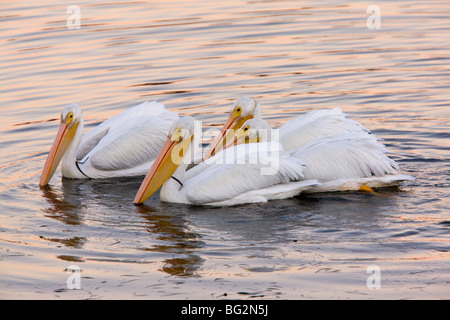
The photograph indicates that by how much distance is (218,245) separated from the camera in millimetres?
5574

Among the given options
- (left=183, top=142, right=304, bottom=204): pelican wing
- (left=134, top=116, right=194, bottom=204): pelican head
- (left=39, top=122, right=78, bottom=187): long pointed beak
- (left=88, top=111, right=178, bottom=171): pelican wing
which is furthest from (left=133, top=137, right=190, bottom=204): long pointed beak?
(left=39, top=122, right=78, bottom=187): long pointed beak

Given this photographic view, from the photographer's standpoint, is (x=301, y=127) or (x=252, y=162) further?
(x=301, y=127)

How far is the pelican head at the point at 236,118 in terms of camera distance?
24.3 feet

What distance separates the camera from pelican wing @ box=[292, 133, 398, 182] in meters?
6.64

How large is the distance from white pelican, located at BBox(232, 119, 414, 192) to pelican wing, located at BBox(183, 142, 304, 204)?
0.17 meters

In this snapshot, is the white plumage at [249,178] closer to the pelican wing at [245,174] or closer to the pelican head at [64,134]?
the pelican wing at [245,174]

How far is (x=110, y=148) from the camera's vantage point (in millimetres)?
7449

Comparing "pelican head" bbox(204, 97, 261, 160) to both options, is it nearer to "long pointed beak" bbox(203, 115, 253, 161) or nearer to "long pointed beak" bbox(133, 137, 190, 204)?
"long pointed beak" bbox(203, 115, 253, 161)

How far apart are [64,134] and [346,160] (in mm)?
2752

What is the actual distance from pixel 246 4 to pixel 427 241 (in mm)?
10016

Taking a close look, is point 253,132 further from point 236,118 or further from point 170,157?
point 170,157

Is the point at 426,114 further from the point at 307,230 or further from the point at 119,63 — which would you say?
the point at 119,63

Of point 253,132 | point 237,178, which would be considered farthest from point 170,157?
point 253,132
